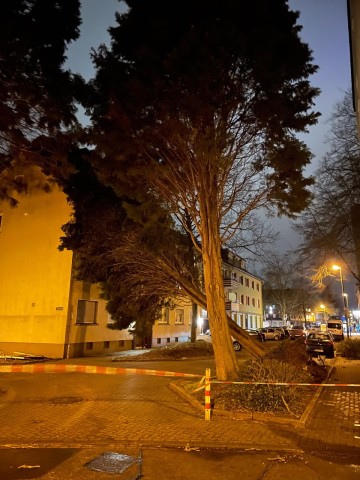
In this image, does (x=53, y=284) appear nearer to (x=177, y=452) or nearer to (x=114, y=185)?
(x=114, y=185)

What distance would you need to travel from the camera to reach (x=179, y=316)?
3133 cm

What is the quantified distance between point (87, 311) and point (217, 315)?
12.3 m

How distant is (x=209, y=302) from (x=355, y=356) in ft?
48.7

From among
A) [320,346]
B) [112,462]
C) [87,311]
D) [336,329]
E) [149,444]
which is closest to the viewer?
[112,462]

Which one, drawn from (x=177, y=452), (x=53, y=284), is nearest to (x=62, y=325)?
(x=53, y=284)

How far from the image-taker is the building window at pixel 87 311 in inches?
838

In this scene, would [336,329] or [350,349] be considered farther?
[336,329]

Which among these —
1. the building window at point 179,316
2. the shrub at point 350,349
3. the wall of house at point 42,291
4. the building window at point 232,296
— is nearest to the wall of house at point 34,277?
the wall of house at point 42,291

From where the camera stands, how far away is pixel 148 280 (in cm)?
1570

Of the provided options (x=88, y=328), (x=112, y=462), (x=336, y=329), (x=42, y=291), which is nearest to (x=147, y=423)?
(x=112, y=462)

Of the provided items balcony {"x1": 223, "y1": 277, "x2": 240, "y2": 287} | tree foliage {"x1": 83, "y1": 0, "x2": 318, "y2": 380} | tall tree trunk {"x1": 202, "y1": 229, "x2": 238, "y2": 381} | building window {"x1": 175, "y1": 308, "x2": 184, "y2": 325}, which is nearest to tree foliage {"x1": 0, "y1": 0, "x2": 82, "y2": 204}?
tree foliage {"x1": 83, "y1": 0, "x2": 318, "y2": 380}

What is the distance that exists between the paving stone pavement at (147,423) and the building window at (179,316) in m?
18.8

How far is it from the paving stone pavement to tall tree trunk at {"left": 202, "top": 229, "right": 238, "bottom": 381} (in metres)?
1.52

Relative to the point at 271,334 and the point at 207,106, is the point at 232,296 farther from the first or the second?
the point at 207,106
